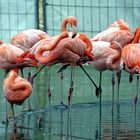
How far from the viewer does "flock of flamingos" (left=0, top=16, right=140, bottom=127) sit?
20.9 feet

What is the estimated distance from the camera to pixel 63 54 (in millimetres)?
6887

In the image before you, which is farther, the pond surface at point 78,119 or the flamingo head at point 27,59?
the flamingo head at point 27,59

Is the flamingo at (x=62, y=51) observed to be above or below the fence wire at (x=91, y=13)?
below

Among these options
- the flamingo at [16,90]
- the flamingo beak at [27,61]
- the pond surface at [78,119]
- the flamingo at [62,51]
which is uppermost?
the flamingo at [62,51]

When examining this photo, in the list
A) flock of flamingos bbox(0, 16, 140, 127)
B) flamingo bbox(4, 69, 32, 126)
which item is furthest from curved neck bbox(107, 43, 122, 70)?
flamingo bbox(4, 69, 32, 126)

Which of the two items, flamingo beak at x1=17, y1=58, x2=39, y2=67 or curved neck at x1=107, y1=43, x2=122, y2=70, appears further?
curved neck at x1=107, y1=43, x2=122, y2=70

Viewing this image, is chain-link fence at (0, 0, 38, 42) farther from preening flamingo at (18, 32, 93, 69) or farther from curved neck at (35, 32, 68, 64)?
curved neck at (35, 32, 68, 64)

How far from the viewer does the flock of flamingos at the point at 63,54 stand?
6355 millimetres

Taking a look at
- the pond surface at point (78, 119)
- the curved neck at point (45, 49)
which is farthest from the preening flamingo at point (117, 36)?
the curved neck at point (45, 49)

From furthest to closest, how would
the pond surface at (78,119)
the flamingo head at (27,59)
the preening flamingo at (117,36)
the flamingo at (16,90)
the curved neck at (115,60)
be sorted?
the preening flamingo at (117,36)
the curved neck at (115,60)
the flamingo head at (27,59)
the pond surface at (78,119)
the flamingo at (16,90)

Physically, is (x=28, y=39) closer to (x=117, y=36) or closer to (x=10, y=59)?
(x=10, y=59)

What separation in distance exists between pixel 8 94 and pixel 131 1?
20.8 ft

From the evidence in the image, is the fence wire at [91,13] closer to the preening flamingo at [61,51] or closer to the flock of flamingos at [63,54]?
the flock of flamingos at [63,54]

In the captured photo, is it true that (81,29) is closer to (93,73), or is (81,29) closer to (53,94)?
(93,73)
